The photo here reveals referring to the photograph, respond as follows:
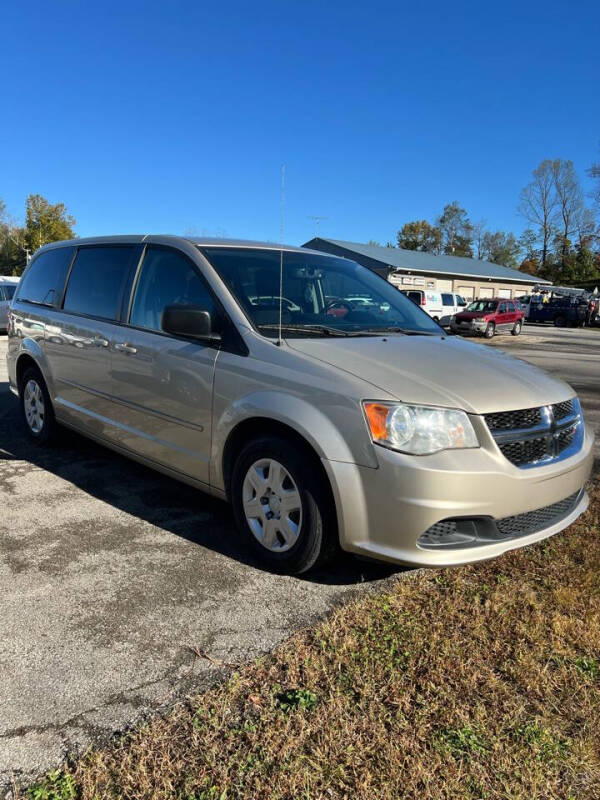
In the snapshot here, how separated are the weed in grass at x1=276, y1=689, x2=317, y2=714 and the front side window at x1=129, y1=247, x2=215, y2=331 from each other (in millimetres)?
2192

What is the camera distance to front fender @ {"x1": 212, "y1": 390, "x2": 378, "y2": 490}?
2.78 meters

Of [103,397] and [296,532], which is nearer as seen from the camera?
[296,532]

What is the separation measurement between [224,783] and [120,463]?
11.9 ft

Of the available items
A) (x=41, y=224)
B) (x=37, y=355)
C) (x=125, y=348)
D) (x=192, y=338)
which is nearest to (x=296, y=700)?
(x=192, y=338)

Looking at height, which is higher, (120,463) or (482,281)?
(482,281)

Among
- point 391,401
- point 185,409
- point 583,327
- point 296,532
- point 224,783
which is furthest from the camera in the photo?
point 583,327

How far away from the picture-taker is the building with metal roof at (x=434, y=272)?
40.4 m

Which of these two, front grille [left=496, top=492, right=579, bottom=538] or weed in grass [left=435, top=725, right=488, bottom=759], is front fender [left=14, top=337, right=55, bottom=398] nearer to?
front grille [left=496, top=492, right=579, bottom=538]

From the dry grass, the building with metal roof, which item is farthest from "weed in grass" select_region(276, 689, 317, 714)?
the building with metal roof

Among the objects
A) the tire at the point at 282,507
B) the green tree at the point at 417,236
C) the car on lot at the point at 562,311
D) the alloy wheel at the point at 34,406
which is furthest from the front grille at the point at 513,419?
the green tree at the point at 417,236

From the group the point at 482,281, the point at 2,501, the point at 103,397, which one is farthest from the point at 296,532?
the point at 482,281

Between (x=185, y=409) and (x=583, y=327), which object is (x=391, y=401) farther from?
(x=583, y=327)

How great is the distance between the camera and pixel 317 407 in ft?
9.63

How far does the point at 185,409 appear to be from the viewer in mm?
3648
